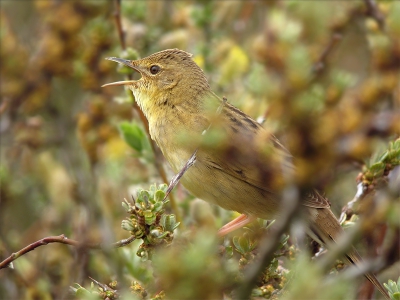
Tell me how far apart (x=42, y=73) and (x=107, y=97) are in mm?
536

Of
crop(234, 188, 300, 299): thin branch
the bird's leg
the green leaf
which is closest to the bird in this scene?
the bird's leg

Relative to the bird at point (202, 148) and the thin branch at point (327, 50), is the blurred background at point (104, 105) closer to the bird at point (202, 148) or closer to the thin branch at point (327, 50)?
the thin branch at point (327, 50)

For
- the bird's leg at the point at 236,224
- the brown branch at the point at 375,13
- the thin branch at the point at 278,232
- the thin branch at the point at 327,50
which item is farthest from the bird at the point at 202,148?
the thin branch at the point at 278,232

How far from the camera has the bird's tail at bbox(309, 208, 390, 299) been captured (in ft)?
10.7

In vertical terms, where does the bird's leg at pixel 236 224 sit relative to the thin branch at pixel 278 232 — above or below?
below

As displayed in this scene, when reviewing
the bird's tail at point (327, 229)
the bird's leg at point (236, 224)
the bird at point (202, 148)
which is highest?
the bird at point (202, 148)

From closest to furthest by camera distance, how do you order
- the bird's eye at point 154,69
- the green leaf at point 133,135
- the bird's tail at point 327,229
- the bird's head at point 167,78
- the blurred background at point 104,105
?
the bird's tail at point 327,229
the blurred background at point 104,105
the green leaf at point 133,135
the bird's head at point 167,78
the bird's eye at point 154,69

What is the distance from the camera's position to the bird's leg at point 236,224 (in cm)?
343

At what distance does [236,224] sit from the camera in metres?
3.63

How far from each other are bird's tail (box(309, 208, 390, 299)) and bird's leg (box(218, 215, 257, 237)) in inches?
14.4

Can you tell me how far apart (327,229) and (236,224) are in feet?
1.69

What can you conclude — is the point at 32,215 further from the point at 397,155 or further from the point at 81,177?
the point at 397,155

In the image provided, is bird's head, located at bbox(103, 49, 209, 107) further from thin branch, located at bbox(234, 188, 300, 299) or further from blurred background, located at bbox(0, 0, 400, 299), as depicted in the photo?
thin branch, located at bbox(234, 188, 300, 299)

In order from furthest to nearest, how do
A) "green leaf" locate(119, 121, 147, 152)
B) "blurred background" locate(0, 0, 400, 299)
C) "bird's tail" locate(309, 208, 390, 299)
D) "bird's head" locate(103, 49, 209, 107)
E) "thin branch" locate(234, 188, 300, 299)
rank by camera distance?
"bird's head" locate(103, 49, 209, 107)
"green leaf" locate(119, 121, 147, 152)
"blurred background" locate(0, 0, 400, 299)
"bird's tail" locate(309, 208, 390, 299)
"thin branch" locate(234, 188, 300, 299)
